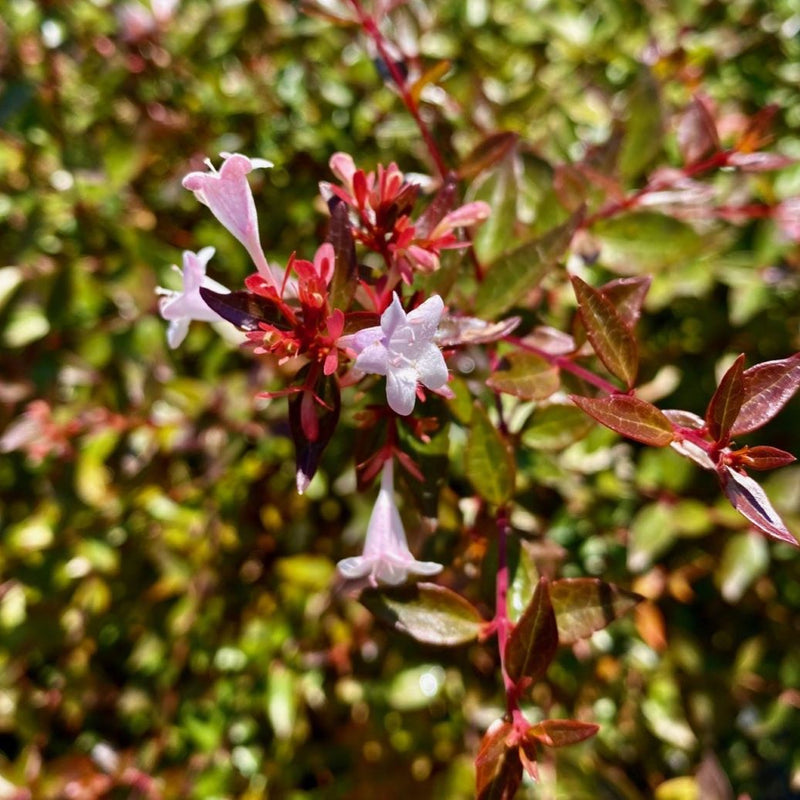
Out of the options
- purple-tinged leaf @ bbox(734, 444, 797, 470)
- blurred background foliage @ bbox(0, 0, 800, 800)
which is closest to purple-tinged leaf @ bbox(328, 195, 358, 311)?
purple-tinged leaf @ bbox(734, 444, 797, 470)

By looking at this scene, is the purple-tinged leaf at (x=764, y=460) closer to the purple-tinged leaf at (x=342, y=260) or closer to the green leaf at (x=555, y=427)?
the green leaf at (x=555, y=427)

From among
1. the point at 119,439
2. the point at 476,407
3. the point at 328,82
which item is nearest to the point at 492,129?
the point at 328,82

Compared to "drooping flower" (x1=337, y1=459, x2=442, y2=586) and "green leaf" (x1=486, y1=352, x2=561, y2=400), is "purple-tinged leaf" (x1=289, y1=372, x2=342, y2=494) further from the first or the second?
"green leaf" (x1=486, y1=352, x2=561, y2=400)

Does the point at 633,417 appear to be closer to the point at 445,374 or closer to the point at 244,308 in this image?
the point at 445,374

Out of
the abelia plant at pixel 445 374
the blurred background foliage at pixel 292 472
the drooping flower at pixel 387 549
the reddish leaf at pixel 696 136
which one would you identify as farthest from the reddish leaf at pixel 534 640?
the reddish leaf at pixel 696 136

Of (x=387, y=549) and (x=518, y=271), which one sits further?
(x=518, y=271)

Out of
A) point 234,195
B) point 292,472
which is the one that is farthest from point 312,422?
point 292,472

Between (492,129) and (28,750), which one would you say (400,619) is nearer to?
(492,129)
